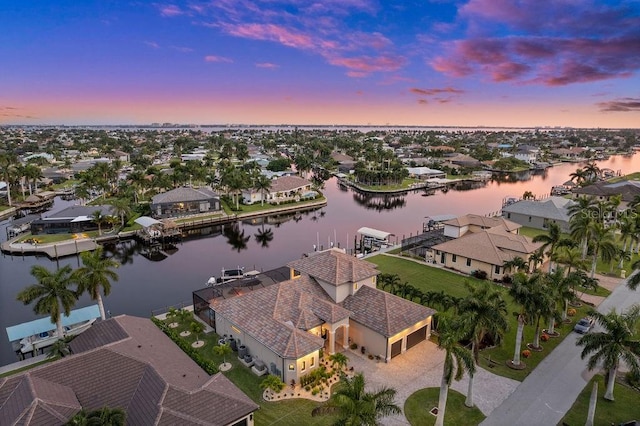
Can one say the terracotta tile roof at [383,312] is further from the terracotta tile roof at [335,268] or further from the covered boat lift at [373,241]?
the covered boat lift at [373,241]

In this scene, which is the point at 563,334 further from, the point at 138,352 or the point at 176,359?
the point at 138,352

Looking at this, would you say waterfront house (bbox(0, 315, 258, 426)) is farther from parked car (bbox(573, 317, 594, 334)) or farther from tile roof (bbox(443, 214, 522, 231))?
tile roof (bbox(443, 214, 522, 231))

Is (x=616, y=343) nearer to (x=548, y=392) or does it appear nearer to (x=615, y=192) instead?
(x=548, y=392)

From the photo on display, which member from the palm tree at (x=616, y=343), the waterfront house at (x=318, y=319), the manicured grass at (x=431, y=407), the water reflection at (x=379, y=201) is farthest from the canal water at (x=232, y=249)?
the palm tree at (x=616, y=343)

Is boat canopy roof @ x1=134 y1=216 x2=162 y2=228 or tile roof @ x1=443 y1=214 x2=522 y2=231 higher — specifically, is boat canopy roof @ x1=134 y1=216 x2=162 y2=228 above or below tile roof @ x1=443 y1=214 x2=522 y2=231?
below

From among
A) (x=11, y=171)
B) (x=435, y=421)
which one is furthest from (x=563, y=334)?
(x=11, y=171)

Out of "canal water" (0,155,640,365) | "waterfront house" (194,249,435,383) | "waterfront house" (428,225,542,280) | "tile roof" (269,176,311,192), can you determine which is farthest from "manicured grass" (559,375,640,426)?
"tile roof" (269,176,311,192)
